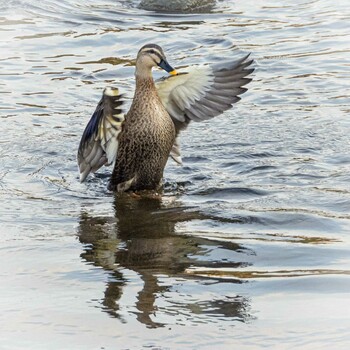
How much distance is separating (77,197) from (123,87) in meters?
3.36

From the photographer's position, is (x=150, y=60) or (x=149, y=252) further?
(x=150, y=60)

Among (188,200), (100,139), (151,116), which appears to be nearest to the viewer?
(188,200)

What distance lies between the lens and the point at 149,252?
682 cm

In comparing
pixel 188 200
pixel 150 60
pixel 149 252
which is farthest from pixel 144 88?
pixel 149 252

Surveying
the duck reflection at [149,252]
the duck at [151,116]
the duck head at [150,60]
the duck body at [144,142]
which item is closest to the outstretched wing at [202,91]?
the duck at [151,116]

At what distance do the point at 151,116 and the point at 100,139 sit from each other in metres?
0.53

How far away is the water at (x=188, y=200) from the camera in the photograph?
5.42 metres

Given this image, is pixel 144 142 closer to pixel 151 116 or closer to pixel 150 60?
pixel 151 116

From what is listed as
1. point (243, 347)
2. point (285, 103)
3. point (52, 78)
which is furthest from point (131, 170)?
point (243, 347)

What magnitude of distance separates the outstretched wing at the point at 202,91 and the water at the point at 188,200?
420 millimetres

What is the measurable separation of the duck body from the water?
0.71ft

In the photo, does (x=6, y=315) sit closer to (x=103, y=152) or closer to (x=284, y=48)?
(x=103, y=152)

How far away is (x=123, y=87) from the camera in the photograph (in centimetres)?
1176

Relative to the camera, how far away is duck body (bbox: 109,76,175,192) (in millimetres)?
8805
